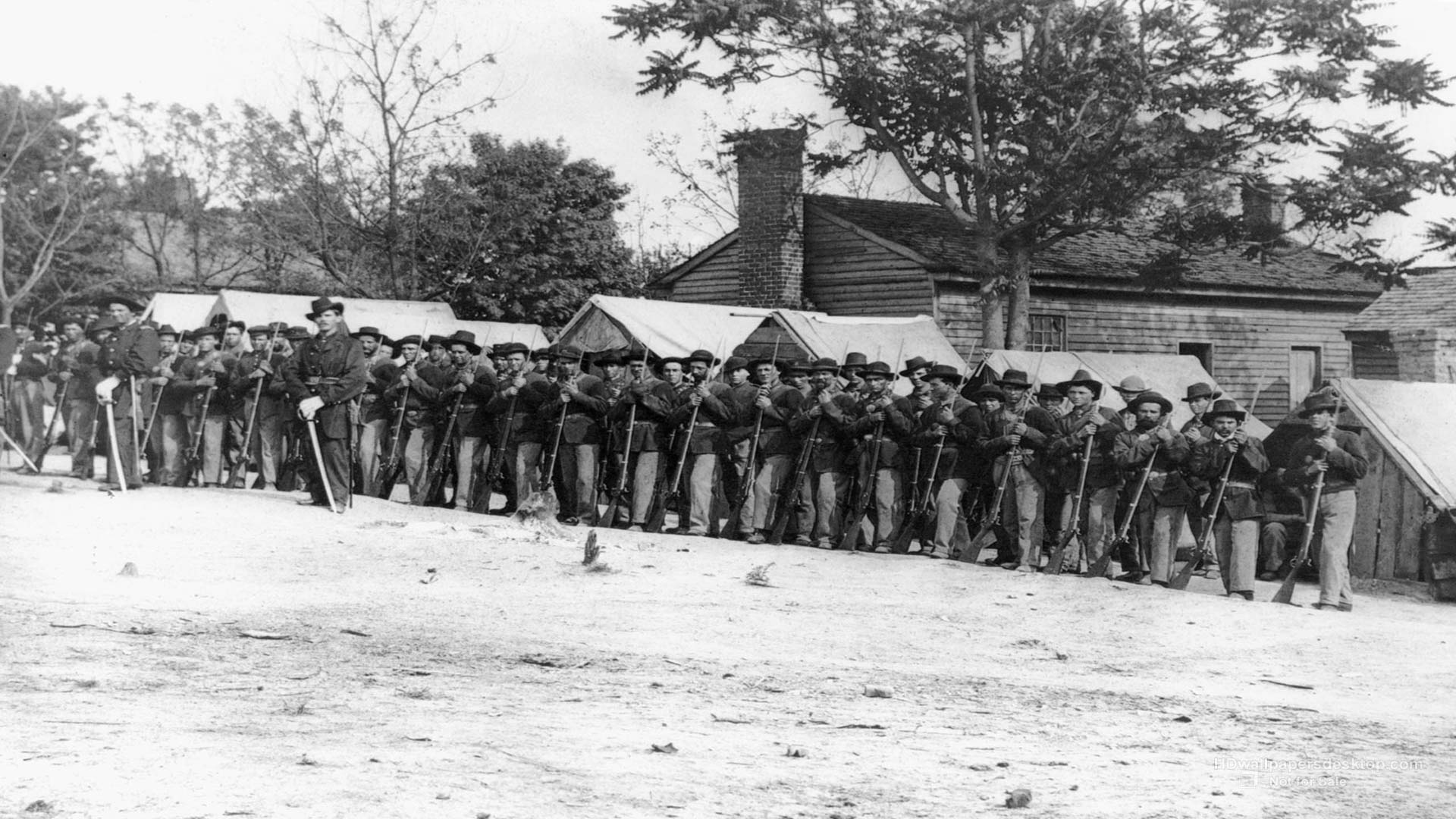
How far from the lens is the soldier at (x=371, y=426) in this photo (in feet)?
48.8

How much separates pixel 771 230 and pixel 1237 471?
13.8 meters

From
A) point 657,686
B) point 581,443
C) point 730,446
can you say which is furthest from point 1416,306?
point 657,686

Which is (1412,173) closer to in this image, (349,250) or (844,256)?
(844,256)

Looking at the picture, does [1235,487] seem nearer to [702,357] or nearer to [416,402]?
[702,357]

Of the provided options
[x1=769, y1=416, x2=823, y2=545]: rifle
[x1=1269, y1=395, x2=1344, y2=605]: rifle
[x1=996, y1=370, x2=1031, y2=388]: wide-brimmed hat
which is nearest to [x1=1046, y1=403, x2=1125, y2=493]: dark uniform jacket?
[x1=996, y1=370, x2=1031, y2=388]: wide-brimmed hat

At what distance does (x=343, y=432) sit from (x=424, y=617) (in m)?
4.95

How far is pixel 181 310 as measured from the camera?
83.0ft

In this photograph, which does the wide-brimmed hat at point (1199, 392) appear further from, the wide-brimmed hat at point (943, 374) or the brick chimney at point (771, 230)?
the brick chimney at point (771, 230)

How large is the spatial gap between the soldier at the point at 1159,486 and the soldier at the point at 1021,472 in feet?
2.54

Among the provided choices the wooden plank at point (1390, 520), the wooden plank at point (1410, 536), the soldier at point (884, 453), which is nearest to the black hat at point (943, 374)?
the soldier at point (884, 453)

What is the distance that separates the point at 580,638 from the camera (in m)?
7.89

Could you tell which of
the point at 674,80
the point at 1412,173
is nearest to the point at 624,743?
the point at 674,80

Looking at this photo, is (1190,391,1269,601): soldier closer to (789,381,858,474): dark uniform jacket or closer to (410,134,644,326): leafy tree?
(789,381,858,474): dark uniform jacket

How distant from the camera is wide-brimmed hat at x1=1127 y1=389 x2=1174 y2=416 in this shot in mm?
11320
